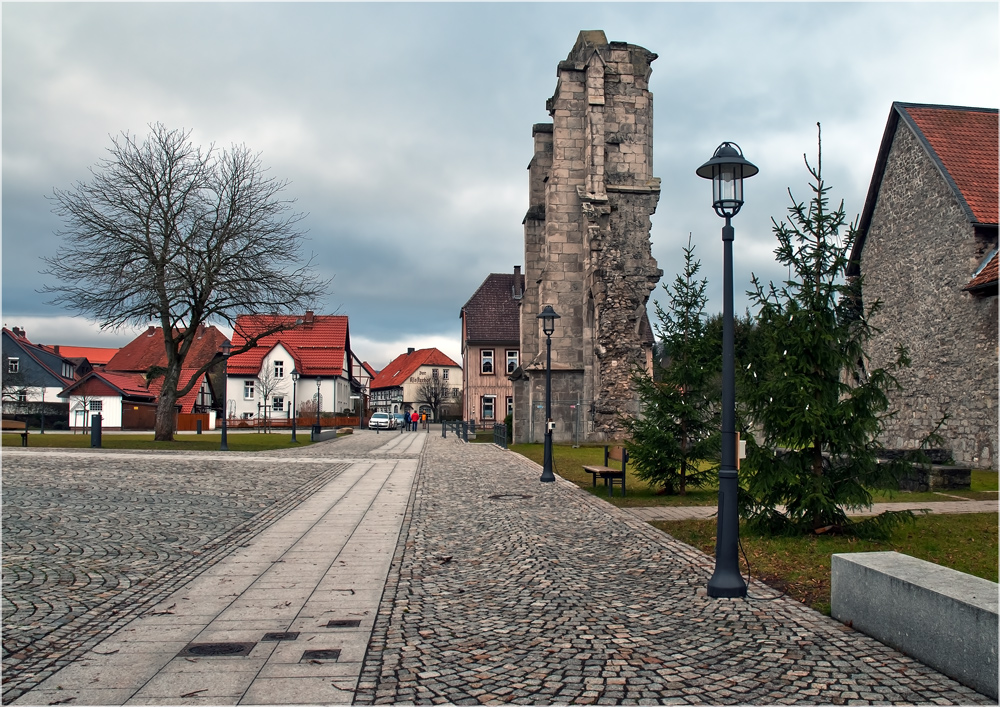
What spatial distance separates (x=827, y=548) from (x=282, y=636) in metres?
6.11

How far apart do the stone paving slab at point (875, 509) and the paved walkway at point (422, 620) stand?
0.62 metres

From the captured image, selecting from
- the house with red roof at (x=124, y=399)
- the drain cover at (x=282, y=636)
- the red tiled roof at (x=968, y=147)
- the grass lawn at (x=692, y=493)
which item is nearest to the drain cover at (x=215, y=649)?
the drain cover at (x=282, y=636)

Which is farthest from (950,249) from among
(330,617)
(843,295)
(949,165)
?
(330,617)

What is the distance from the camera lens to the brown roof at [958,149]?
21.7 metres

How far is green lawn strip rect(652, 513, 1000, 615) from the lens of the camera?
24.2 feet

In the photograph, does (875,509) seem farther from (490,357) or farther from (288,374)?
(288,374)

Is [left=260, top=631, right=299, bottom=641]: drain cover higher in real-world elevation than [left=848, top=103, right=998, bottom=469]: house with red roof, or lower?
lower

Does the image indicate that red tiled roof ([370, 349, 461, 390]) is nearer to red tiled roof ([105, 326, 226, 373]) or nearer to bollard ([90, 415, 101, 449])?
red tiled roof ([105, 326, 226, 373])

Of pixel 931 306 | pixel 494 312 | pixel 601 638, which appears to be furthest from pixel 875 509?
pixel 494 312

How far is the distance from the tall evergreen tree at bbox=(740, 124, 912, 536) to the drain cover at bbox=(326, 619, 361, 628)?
5.16 metres

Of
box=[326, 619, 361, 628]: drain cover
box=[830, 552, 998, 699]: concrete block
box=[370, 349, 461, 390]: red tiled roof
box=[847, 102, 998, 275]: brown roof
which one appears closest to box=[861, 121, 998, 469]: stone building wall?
box=[847, 102, 998, 275]: brown roof

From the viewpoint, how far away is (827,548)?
29.0 ft

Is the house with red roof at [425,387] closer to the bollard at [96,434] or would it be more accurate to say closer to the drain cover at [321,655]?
the bollard at [96,434]

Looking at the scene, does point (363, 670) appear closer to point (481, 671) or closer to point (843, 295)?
point (481, 671)
